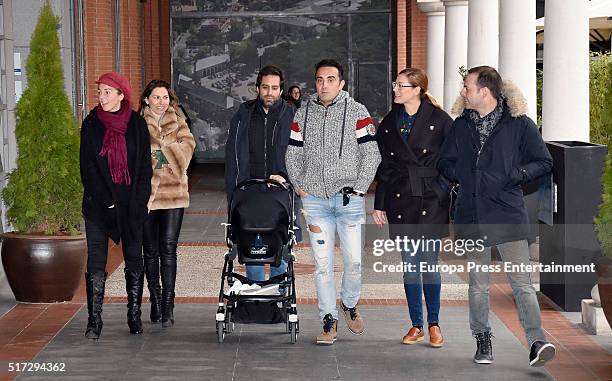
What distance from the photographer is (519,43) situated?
14461mm

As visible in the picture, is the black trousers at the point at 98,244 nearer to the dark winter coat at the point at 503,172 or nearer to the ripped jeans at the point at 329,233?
the ripped jeans at the point at 329,233

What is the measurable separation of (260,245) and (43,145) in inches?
94.1

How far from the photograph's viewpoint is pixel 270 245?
8727 millimetres

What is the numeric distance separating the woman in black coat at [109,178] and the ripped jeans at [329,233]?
3.92 feet

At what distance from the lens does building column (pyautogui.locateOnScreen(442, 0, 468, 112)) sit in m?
22.0

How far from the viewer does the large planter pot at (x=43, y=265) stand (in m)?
9.97

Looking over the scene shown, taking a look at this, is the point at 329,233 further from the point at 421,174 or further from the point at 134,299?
the point at 134,299

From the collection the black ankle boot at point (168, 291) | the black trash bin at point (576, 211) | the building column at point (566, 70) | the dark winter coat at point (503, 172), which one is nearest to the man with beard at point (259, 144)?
the black ankle boot at point (168, 291)

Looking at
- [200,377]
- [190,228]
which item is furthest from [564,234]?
[190,228]

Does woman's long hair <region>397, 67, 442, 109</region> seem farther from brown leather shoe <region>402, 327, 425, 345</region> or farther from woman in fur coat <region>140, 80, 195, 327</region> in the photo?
woman in fur coat <region>140, 80, 195, 327</region>

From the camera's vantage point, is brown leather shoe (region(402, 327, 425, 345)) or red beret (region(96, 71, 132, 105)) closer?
brown leather shoe (region(402, 327, 425, 345))

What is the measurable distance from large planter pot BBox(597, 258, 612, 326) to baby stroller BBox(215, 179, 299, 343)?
2.07 meters

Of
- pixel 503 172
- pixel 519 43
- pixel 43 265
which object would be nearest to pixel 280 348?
pixel 503 172

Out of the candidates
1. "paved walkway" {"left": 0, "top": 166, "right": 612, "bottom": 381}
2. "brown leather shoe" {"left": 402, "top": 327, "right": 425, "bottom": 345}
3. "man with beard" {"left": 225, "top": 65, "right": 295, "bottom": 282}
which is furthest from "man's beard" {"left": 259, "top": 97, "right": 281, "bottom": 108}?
"brown leather shoe" {"left": 402, "top": 327, "right": 425, "bottom": 345}
